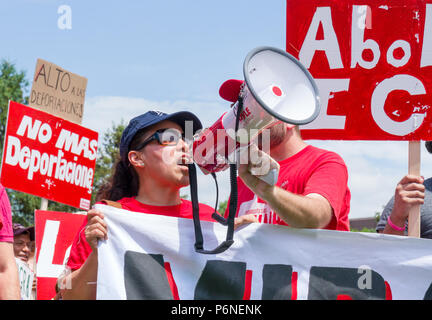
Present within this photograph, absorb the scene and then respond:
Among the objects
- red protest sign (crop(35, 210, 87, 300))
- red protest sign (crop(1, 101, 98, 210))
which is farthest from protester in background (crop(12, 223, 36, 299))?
red protest sign (crop(35, 210, 87, 300))

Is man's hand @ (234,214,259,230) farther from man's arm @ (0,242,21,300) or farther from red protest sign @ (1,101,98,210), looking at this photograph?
red protest sign @ (1,101,98,210)

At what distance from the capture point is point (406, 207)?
8.64 feet

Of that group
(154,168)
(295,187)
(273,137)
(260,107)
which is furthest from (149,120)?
(260,107)

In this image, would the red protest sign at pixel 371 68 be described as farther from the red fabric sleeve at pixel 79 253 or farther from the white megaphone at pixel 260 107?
the red fabric sleeve at pixel 79 253

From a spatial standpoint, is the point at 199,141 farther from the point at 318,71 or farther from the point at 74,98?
the point at 74,98

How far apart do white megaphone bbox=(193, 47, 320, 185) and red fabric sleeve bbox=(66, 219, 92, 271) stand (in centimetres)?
55

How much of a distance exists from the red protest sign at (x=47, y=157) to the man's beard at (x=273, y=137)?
333 centimetres

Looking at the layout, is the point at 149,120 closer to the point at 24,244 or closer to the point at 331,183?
the point at 331,183

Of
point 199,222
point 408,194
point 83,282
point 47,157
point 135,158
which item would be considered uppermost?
point 47,157

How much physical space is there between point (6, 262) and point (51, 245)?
2.24 m

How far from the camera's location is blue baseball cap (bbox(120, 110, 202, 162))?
2746 mm

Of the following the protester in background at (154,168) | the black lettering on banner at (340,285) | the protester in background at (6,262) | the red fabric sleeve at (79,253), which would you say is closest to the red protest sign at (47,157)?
the protester in background at (6,262)

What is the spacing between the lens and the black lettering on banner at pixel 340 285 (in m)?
2.38
